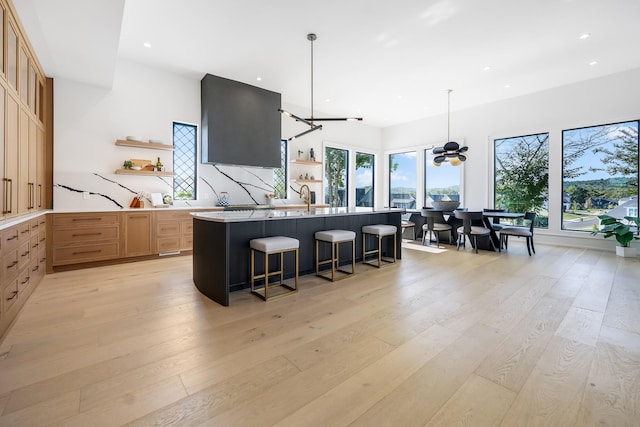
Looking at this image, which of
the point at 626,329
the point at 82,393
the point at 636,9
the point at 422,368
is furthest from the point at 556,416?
the point at 636,9

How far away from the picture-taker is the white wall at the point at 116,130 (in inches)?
175

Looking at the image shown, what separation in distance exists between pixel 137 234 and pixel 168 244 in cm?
48

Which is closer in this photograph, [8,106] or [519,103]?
[8,106]

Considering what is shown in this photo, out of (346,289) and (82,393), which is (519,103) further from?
(82,393)

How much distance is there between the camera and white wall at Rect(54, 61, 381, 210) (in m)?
4.44

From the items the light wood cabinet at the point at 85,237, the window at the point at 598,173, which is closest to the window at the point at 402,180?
the window at the point at 598,173

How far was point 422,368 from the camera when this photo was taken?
181 cm

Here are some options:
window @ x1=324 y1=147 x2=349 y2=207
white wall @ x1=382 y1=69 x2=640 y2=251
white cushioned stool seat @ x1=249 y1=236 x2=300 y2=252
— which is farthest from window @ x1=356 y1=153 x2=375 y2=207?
Answer: white cushioned stool seat @ x1=249 y1=236 x2=300 y2=252

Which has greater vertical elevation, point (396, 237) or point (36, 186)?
point (36, 186)

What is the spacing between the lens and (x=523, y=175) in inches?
265

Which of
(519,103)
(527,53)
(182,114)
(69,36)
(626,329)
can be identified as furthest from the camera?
(519,103)

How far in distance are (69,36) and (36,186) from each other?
1.82m

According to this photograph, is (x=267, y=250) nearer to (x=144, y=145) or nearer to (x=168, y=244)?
(x=168, y=244)

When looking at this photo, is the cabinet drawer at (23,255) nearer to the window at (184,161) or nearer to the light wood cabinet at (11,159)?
the light wood cabinet at (11,159)
